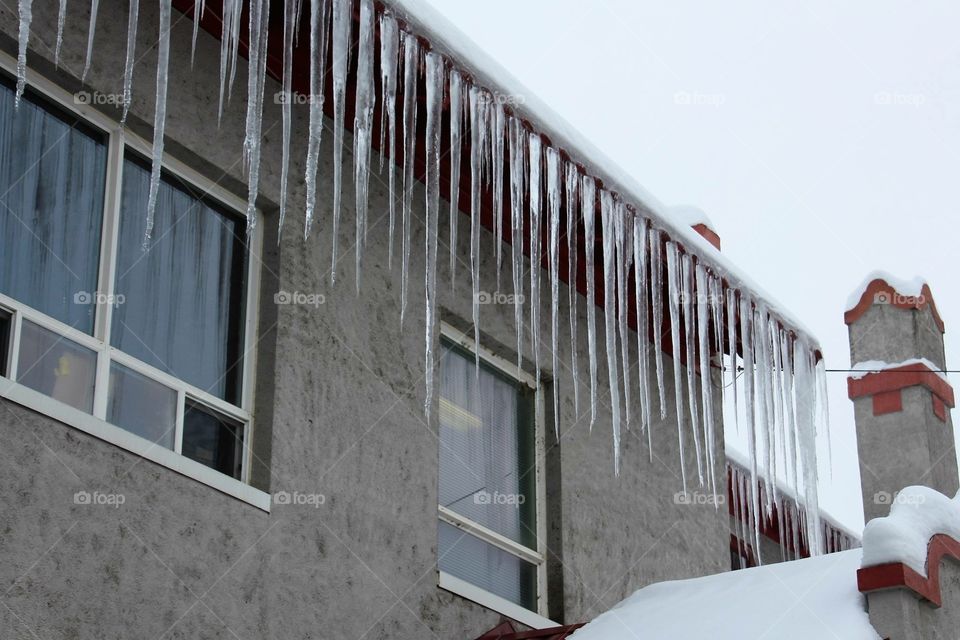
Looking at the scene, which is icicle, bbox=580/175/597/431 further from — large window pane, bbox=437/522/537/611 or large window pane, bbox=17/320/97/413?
large window pane, bbox=17/320/97/413

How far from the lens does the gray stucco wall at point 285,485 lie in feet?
16.5

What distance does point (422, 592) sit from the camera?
6.73 metres

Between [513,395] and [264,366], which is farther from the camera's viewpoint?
[513,395]

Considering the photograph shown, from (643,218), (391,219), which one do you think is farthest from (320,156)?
(643,218)

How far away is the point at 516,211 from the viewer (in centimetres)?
743

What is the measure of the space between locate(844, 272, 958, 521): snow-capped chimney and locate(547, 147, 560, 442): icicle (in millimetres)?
3845

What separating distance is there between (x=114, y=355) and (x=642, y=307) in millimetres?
3752

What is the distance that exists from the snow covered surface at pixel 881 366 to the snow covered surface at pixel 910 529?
480cm

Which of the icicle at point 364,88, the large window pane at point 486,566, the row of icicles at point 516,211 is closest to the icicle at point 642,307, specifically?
the row of icicles at point 516,211

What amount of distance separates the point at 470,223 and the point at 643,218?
1.01 meters

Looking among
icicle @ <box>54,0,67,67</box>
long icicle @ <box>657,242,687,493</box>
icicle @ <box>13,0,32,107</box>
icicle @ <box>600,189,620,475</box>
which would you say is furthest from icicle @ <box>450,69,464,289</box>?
icicle @ <box>13,0,32,107</box>

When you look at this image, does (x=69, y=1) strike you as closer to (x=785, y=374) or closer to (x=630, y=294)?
(x=630, y=294)

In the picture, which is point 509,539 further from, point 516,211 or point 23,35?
point 23,35

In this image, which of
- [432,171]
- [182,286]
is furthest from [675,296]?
[182,286]
